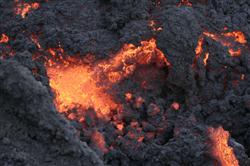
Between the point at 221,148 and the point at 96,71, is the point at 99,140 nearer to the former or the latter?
the point at 96,71

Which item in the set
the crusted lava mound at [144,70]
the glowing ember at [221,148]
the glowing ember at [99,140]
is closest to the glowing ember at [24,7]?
the crusted lava mound at [144,70]

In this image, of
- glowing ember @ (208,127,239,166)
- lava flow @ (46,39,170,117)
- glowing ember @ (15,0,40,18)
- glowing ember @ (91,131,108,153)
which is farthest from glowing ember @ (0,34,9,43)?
glowing ember @ (208,127,239,166)

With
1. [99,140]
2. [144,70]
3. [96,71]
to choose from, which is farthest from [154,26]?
[99,140]

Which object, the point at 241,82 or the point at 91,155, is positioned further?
the point at 241,82

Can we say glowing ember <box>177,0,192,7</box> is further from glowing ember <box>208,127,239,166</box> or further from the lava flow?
glowing ember <box>208,127,239,166</box>

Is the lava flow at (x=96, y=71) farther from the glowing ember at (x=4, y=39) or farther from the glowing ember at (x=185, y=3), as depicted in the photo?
the glowing ember at (x=185, y=3)

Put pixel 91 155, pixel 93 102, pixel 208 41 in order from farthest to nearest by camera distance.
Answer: pixel 208 41
pixel 93 102
pixel 91 155

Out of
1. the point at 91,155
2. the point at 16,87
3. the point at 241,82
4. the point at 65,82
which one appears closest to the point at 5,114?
the point at 16,87

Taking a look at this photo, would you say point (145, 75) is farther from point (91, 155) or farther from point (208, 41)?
point (91, 155)
